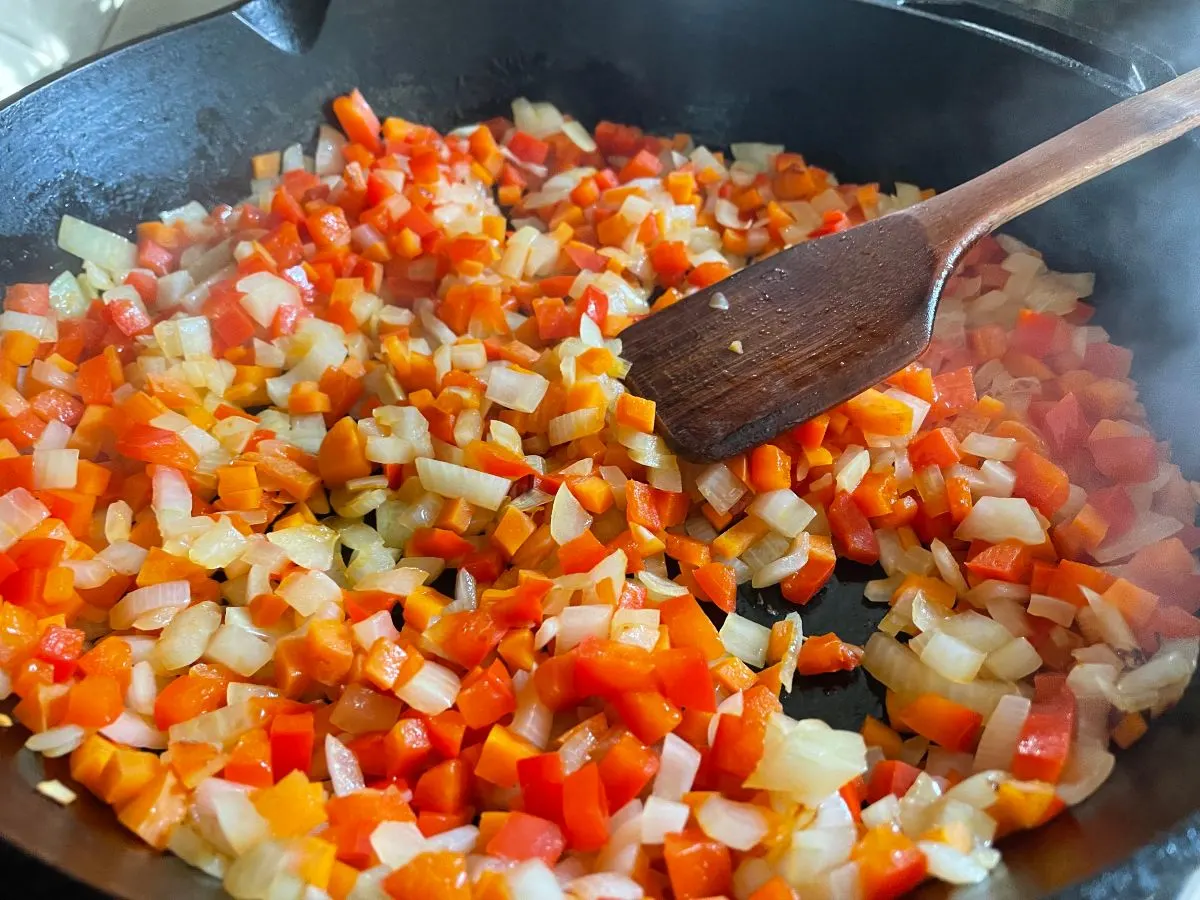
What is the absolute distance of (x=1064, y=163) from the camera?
1.80 meters

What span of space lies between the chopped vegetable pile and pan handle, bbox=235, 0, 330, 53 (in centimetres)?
17

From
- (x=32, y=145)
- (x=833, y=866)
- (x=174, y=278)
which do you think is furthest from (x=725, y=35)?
(x=833, y=866)

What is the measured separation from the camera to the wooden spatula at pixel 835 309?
5.82ft

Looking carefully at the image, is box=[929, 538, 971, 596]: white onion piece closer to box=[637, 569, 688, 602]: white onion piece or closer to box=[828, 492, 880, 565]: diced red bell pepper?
box=[828, 492, 880, 565]: diced red bell pepper

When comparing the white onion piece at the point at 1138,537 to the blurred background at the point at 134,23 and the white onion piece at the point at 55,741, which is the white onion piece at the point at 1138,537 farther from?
the white onion piece at the point at 55,741

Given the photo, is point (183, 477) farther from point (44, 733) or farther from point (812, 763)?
point (812, 763)

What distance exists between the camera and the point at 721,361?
187 centimetres

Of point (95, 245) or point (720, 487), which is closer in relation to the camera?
point (720, 487)

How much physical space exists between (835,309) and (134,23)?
2.00 metres

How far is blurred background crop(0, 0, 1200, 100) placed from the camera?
2174mm

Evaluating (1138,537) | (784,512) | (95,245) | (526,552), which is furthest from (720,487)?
(95,245)

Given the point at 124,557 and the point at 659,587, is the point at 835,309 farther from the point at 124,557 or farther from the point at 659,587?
the point at 124,557

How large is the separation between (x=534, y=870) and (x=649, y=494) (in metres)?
0.72

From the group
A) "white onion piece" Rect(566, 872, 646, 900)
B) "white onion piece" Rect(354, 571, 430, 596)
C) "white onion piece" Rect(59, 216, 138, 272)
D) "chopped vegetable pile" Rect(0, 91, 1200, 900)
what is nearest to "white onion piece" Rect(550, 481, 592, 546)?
"chopped vegetable pile" Rect(0, 91, 1200, 900)
